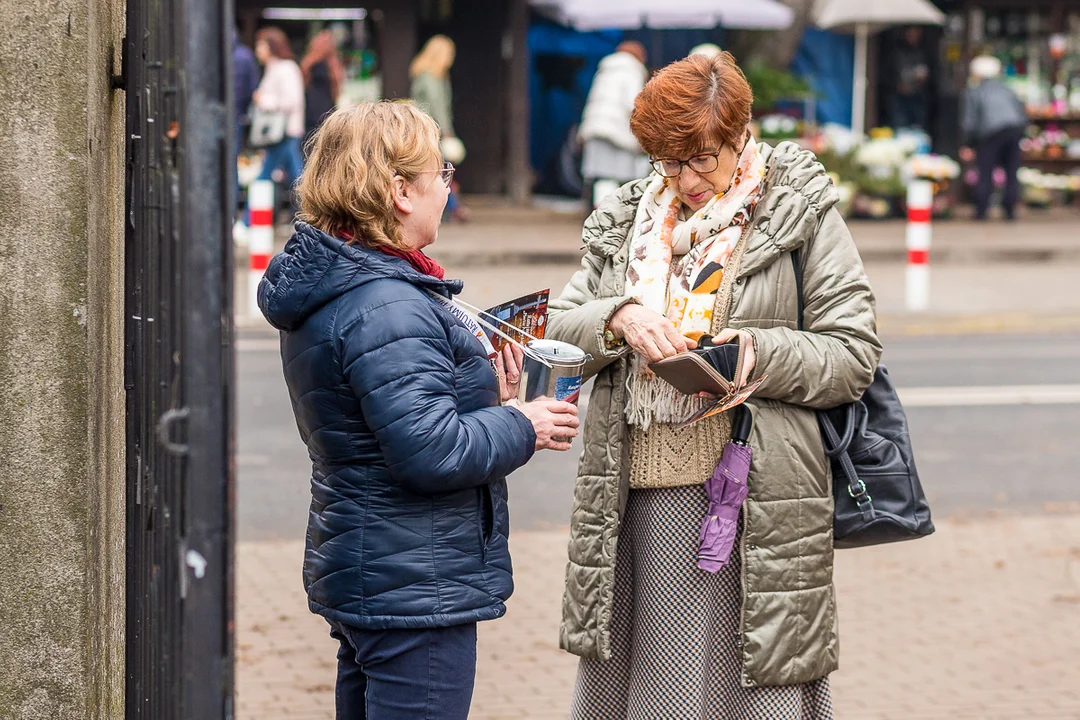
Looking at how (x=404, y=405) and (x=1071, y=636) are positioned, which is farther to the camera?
(x=1071, y=636)

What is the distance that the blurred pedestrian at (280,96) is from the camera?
15.8m

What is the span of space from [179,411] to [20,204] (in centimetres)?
97

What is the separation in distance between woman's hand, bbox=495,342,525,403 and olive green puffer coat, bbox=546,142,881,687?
0.35m

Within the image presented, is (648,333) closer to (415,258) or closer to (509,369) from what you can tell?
(509,369)

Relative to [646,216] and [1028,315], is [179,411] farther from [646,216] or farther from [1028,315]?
[1028,315]

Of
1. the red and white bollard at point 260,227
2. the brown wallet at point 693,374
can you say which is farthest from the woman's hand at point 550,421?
the red and white bollard at point 260,227

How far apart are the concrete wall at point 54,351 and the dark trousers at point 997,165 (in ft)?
58.2

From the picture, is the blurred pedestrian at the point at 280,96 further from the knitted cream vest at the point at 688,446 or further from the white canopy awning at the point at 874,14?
the knitted cream vest at the point at 688,446

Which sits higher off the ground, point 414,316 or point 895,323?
point 414,316

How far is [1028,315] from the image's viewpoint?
42.7 feet

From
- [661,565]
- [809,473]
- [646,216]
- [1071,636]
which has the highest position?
[646,216]

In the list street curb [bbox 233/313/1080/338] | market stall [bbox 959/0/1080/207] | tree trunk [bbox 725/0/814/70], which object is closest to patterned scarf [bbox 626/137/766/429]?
street curb [bbox 233/313/1080/338]

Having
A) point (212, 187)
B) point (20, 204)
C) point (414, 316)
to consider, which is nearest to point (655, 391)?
point (414, 316)

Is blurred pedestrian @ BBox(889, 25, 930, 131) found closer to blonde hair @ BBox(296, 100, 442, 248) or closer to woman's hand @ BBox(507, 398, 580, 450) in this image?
woman's hand @ BBox(507, 398, 580, 450)
